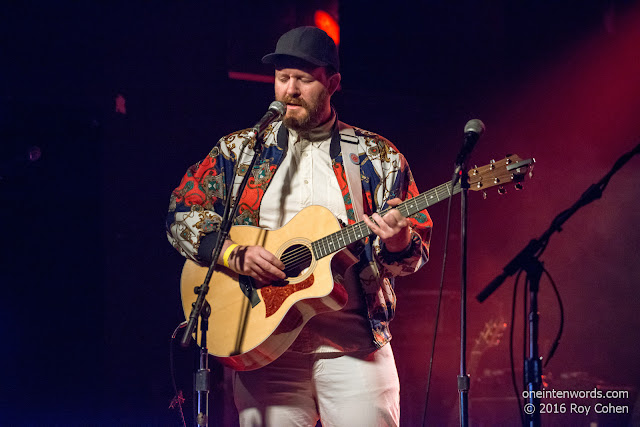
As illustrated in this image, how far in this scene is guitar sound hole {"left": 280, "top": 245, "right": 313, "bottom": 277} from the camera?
2.77 meters

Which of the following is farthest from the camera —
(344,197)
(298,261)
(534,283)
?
(344,197)

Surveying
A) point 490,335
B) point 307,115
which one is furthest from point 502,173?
point 490,335

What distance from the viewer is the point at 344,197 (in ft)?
9.66

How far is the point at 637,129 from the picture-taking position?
5547 millimetres

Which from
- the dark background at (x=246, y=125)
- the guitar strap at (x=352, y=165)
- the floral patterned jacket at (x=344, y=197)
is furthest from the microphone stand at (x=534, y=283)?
the dark background at (x=246, y=125)

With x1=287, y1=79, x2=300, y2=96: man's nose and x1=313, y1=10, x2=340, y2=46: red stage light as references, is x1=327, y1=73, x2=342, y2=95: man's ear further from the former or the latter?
x1=313, y1=10, x2=340, y2=46: red stage light

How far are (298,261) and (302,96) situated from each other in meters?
0.87

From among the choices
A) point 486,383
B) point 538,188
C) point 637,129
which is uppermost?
point 637,129

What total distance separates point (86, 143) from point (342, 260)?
2507 mm

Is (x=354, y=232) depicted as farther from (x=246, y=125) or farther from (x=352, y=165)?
(x=246, y=125)

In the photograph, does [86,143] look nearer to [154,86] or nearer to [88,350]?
[154,86]

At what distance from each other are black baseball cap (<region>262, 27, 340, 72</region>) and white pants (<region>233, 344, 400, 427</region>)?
4.76ft

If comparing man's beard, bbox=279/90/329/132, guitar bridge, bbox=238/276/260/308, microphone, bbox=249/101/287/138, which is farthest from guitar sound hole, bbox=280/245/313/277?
man's beard, bbox=279/90/329/132

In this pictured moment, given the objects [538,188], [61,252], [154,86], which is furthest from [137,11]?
[538,188]
